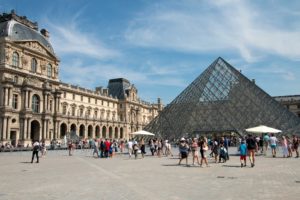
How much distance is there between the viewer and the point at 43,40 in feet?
161

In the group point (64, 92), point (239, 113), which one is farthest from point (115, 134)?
point (239, 113)

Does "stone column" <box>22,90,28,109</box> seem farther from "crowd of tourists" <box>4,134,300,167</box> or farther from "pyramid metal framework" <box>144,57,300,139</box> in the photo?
"crowd of tourists" <box>4,134,300,167</box>

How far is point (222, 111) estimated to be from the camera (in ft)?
103

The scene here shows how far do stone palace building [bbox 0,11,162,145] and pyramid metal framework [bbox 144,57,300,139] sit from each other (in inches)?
737

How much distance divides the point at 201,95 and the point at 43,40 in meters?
27.2

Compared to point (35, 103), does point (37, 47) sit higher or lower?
higher

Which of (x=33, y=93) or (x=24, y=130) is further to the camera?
(x=33, y=93)

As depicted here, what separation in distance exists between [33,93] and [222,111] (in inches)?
1004

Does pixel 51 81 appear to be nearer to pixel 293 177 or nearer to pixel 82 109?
pixel 82 109

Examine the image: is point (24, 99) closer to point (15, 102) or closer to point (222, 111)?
point (15, 102)

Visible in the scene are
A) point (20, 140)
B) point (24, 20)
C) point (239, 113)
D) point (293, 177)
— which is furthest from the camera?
point (24, 20)

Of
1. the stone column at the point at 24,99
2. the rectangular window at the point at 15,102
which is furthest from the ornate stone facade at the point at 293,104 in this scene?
the rectangular window at the point at 15,102

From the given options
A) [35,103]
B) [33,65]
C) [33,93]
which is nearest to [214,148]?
[33,93]

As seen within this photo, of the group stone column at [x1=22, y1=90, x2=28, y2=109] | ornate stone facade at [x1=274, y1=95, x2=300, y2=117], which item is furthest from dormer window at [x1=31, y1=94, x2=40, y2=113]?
ornate stone facade at [x1=274, y1=95, x2=300, y2=117]
